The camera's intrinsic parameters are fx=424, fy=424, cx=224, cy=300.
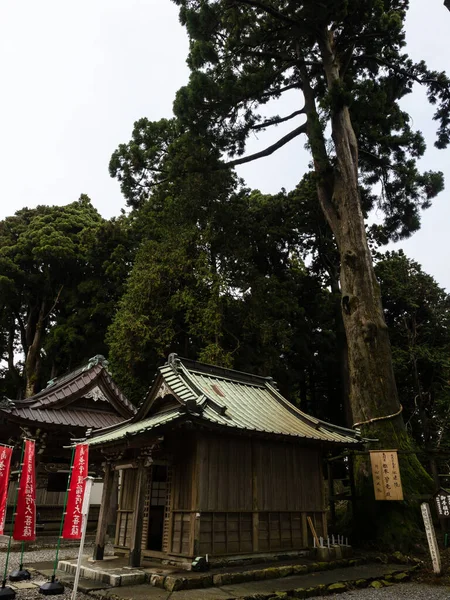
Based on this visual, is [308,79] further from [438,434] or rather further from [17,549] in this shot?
[17,549]

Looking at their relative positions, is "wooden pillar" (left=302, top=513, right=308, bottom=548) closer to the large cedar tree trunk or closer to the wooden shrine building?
the large cedar tree trunk

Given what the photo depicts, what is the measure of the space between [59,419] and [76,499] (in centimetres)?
830

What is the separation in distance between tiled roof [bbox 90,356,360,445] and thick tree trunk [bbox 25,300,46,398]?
1598 centimetres

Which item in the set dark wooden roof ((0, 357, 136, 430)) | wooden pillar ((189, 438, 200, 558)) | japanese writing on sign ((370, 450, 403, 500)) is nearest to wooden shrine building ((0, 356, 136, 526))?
dark wooden roof ((0, 357, 136, 430))

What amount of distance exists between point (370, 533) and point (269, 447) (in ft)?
12.4

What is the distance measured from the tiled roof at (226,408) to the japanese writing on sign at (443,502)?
2.00m

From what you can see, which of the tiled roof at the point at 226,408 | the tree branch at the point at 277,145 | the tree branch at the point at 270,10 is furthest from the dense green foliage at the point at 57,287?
the tree branch at the point at 270,10

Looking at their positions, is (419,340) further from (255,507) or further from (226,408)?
(226,408)

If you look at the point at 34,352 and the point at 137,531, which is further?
the point at 34,352

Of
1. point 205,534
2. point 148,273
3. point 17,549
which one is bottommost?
point 17,549

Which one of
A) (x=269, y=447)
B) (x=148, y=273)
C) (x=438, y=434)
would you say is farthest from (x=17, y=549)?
(x=438, y=434)

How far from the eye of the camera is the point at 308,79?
17531 mm

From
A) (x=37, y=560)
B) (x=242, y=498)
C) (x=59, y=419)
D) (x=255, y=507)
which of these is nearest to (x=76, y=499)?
(x=242, y=498)

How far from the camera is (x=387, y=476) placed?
10.0m
